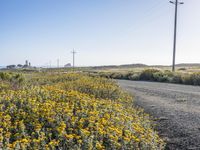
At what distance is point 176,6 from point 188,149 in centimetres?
3739

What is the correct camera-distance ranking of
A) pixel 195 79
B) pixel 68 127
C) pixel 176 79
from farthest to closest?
pixel 176 79 → pixel 195 79 → pixel 68 127

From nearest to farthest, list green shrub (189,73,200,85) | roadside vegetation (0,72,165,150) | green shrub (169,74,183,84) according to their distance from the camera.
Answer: roadside vegetation (0,72,165,150), green shrub (189,73,200,85), green shrub (169,74,183,84)

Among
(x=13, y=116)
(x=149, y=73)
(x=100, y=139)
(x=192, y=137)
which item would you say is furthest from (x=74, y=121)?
(x=149, y=73)

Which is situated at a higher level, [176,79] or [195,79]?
[195,79]

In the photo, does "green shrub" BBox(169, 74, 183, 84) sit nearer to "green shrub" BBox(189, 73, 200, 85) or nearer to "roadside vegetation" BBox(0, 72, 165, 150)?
"green shrub" BBox(189, 73, 200, 85)

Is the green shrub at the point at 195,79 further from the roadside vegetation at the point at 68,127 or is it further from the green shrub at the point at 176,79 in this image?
the roadside vegetation at the point at 68,127

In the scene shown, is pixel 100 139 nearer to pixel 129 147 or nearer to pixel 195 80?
pixel 129 147

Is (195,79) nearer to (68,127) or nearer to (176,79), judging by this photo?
(176,79)

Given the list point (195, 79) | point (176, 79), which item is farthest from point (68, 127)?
point (176, 79)

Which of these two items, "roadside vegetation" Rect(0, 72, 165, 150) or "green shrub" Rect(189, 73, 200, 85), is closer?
"roadside vegetation" Rect(0, 72, 165, 150)

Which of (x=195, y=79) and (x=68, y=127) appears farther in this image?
(x=195, y=79)

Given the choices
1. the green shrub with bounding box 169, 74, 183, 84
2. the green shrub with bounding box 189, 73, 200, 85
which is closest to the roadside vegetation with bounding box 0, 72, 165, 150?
the green shrub with bounding box 189, 73, 200, 85

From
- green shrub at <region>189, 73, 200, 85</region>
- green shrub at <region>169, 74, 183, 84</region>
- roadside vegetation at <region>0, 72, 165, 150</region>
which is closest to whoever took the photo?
roadside vegetation at <region>0, 72, 165, 150</region>

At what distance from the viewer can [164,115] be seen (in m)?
10.7
